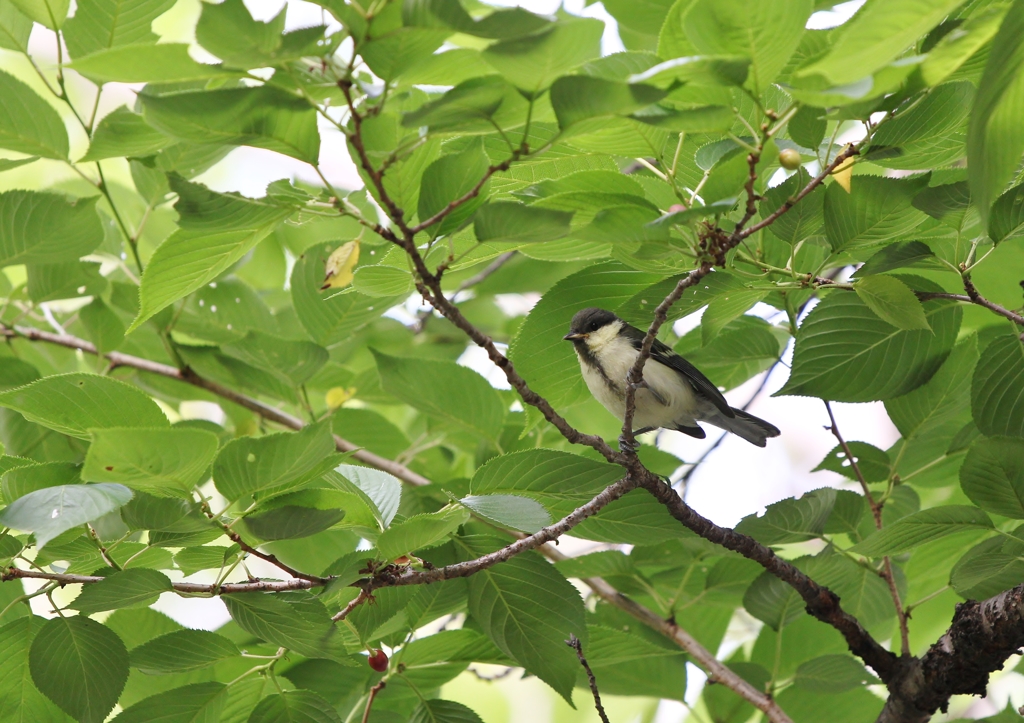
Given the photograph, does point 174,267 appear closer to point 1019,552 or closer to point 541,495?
Answer: point 541,495

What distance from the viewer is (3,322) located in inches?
151

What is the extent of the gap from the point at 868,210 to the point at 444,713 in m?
1.83

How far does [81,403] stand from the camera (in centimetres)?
188

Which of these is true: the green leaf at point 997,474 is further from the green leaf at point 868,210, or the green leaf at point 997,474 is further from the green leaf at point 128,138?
the green leaf at point 128,138

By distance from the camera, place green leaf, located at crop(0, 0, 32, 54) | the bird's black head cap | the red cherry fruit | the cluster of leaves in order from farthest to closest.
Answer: the bird's black head cap, green leaf, located at crop(0, 0, 32, 54), the red cherry fruit, the cluster of leaves

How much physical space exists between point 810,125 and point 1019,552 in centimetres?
124

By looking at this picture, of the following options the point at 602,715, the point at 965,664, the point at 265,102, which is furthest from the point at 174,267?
the point at 965,664

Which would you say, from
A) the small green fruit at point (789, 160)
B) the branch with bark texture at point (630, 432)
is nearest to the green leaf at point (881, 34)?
the branch with bark texture at point (630, 432)

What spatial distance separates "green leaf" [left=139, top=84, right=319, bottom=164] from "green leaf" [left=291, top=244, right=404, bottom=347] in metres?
1.97

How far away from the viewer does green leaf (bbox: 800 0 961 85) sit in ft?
4.09

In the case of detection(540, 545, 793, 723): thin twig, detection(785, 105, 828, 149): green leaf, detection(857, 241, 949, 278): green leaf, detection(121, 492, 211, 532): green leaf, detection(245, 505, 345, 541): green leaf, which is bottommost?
detection(540, 545, 793, 723): thin twig

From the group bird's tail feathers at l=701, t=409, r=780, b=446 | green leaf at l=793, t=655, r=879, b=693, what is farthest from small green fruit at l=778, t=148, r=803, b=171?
bird's tail feathers at l=701, t=409, r=780, b=446

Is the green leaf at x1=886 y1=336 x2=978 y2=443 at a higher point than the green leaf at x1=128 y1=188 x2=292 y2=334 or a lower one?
lower

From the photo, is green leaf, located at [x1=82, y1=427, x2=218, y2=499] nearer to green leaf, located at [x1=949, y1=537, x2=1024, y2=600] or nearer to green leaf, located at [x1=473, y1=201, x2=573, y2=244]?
green leaf, located at [x1=473, y1=201, x2=573, y2=244]
